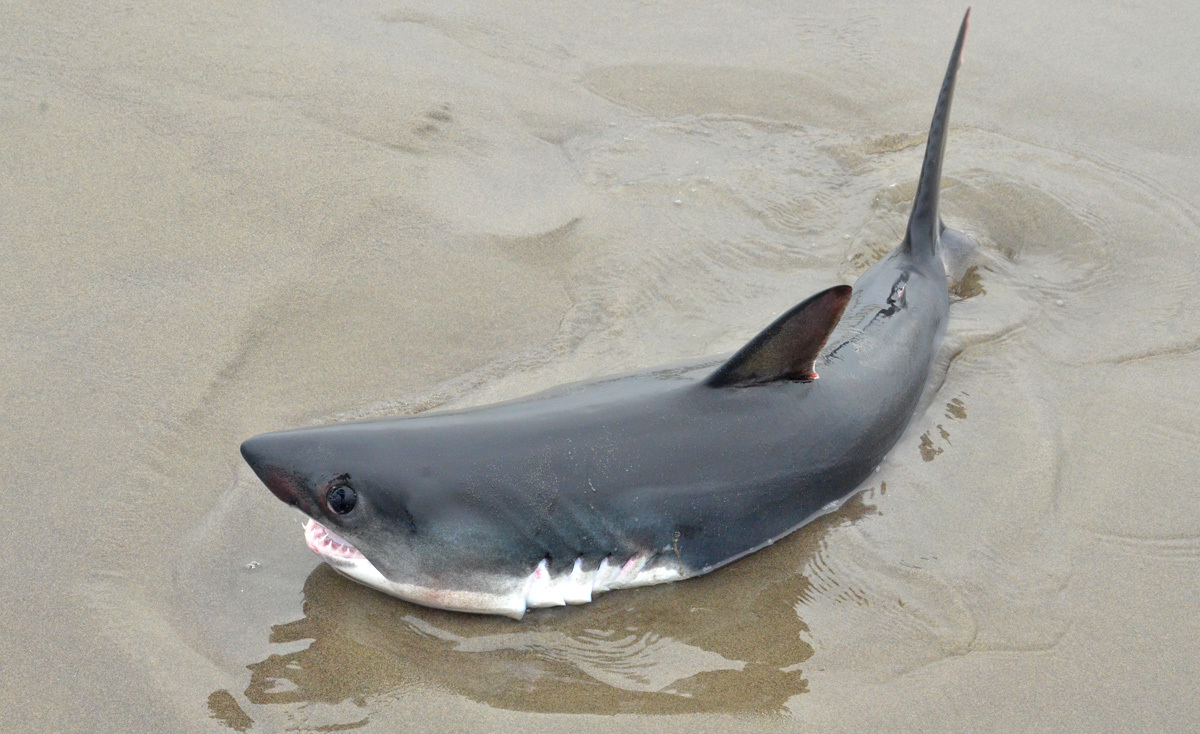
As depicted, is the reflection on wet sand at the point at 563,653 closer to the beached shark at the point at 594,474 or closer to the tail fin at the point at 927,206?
the beached shark at the point at 594,474

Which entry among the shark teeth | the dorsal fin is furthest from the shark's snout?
the dorsal fin

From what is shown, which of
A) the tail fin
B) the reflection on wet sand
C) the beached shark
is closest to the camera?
the reflection on wet sand

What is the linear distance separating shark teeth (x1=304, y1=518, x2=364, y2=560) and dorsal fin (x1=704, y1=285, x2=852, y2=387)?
1111 mm

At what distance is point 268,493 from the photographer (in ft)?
9.72

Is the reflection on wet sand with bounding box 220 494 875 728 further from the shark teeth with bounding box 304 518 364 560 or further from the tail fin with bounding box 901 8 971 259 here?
the tail fin with bounding box 901 8 971 259

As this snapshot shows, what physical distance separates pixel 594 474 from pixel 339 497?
672mm

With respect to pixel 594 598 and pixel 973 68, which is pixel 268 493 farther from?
pixel 973 68

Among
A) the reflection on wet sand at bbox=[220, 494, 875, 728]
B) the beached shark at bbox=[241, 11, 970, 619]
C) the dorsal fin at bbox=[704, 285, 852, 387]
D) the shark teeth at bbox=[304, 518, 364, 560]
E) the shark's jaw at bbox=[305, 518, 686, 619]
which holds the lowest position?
the reflection on wet sand at bbox=[220, 494, 875, 728]

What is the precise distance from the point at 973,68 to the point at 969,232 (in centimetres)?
190

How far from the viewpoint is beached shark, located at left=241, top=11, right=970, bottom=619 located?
8.48ft

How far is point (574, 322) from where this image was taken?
13.0ft

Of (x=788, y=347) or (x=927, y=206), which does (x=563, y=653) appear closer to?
(x=788, y=347)

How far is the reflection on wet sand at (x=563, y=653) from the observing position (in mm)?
2480

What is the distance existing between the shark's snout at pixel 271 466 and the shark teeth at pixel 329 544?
134mm
